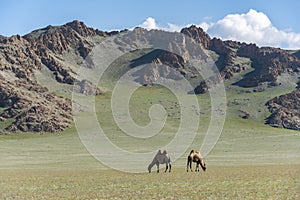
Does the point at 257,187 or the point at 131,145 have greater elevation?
the point at 131,145

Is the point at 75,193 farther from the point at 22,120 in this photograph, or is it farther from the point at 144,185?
the point at 22,120

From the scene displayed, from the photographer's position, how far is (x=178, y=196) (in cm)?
2428

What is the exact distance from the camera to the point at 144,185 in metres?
31.0

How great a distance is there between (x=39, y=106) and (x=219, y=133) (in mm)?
79824

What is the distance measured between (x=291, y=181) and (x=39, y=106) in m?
176

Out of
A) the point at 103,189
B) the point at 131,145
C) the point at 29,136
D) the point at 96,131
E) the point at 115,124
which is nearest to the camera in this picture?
the point at 103,189

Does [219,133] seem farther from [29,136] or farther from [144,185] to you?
[144,185]

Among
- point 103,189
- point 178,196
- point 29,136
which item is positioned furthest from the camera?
point 29,136

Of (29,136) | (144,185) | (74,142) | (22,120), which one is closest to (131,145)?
(74,142)

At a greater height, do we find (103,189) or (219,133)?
(219,133)

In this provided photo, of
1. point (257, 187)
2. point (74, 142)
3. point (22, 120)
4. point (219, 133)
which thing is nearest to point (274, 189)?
point (257, 187)

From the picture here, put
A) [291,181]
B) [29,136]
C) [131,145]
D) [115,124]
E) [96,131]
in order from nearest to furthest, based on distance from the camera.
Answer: [291,181]
[131,145]
[96,131]
[29,136]
[115,124]

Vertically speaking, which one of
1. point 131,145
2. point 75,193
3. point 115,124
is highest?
point 115,124

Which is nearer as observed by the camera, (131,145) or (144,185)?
(144,185)
